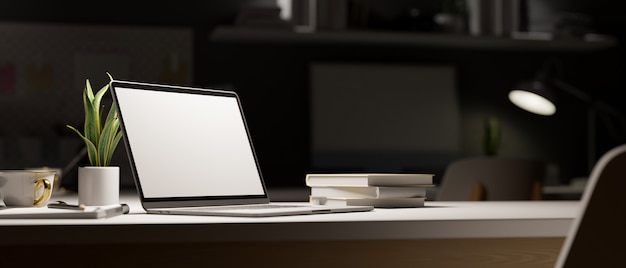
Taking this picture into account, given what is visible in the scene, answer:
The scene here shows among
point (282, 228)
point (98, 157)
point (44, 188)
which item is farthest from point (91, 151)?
point (282, 228)

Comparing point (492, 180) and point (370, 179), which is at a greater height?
point (370, 179)

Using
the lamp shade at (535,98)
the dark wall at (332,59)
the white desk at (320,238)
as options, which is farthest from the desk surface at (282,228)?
the dark wall at (332,59)

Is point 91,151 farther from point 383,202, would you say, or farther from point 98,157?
point 383,202

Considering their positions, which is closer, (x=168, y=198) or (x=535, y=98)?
(x=168, y=198)

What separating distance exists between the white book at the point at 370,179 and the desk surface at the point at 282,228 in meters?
0.24

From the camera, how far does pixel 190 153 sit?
4.82 feet

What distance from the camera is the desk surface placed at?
3.38ft

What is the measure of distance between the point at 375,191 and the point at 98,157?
47 cm

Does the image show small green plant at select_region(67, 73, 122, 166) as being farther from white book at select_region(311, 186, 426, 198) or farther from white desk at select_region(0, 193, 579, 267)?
white book at select_region(311, 186, 426, 198)

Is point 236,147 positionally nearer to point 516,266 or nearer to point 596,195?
point 516,266

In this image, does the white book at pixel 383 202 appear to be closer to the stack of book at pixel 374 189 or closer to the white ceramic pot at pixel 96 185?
the stack of book at pixel 374 189

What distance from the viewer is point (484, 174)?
310 cm

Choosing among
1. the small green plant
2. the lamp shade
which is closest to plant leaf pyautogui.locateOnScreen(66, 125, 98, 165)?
the small green plant

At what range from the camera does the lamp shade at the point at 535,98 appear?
3.71m
